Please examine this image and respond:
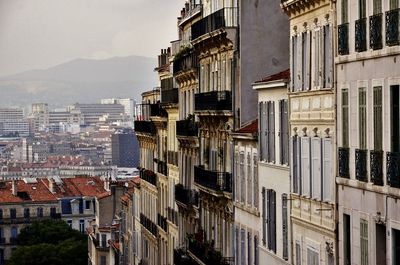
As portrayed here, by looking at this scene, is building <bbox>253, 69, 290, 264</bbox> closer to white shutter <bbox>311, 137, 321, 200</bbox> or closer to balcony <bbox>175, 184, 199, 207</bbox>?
white shutter <bbox>311, 137, 321, 200</bbox>

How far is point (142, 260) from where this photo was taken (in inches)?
3398

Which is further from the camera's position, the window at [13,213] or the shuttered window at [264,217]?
the window at [13,213]

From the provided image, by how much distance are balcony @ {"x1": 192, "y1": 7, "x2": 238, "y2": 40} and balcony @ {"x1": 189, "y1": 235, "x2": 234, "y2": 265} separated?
700 centimetres

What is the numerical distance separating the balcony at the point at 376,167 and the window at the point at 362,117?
505 mm

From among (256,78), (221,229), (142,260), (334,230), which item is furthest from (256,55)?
(142,260)

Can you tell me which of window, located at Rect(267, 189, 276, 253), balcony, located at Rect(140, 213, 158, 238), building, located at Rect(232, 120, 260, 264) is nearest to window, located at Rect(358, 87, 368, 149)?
window, located at Rect(267, 189, 276, 253)

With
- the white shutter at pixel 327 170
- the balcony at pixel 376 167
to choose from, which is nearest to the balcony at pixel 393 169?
the balcony at pixel 376 167

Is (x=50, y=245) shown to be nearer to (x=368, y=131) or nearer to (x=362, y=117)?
(x=362, y=117)

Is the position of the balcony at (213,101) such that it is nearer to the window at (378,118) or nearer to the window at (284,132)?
the window at (284,132)

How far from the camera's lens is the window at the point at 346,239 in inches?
1158

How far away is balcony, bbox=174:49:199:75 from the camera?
2279 inches

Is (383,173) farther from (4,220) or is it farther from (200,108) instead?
(4,220)

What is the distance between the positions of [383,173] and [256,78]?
19684mm

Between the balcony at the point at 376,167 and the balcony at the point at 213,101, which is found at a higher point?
the balcony at the point at 213,101
